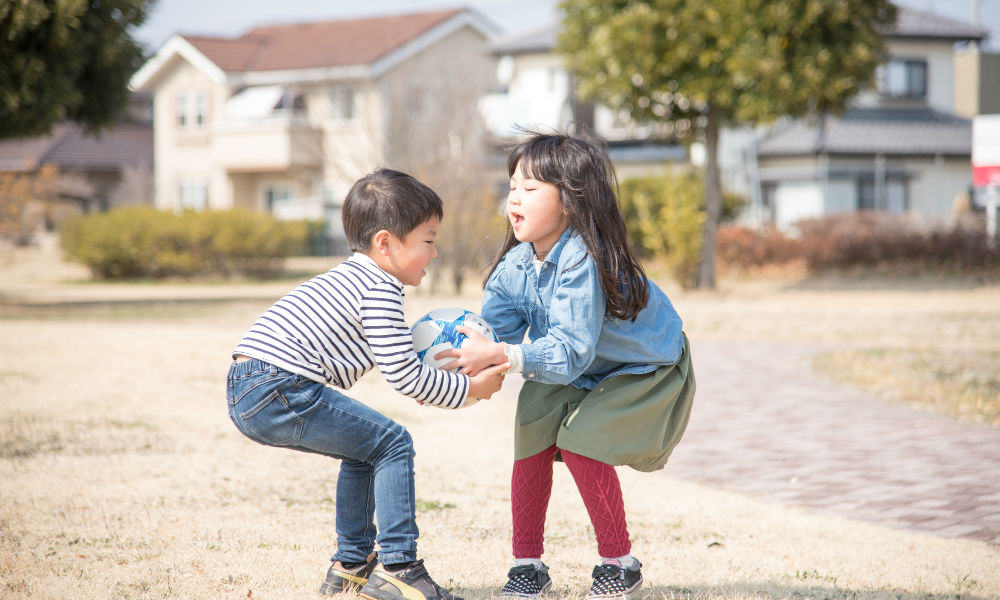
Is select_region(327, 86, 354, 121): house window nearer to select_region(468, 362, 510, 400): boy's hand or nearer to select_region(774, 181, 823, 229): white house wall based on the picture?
select_region(774, 181, 823, 229): white house wall

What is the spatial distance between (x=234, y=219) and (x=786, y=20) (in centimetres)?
1293

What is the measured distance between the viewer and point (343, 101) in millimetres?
30469

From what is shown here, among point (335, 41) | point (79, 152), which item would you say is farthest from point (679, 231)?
point (79, 152)

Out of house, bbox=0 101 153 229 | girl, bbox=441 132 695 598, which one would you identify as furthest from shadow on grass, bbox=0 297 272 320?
house, bbox=0 101 153 229

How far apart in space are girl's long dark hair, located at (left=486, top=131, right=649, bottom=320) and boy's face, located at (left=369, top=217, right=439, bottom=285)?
381 mm

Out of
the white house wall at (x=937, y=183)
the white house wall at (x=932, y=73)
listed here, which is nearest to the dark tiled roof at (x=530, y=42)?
the white house wall at (x=932, y=73)

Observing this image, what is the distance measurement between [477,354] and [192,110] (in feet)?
117

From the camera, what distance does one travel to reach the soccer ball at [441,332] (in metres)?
3.04

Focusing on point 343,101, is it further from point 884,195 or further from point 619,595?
point 619,595

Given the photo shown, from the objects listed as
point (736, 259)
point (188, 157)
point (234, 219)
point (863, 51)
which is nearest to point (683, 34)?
point (863, 51)

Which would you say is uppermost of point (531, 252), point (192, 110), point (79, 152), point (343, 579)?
point (192, 110)

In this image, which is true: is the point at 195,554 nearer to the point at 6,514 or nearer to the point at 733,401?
the point at 6,514

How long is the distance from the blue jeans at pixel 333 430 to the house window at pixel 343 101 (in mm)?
26653

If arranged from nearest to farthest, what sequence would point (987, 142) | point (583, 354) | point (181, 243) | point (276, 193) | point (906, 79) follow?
1. point (583, 354)
2. point (987, 142)
3. point (181, 243)
4. point (906, 79)
5. point (276, 193)
